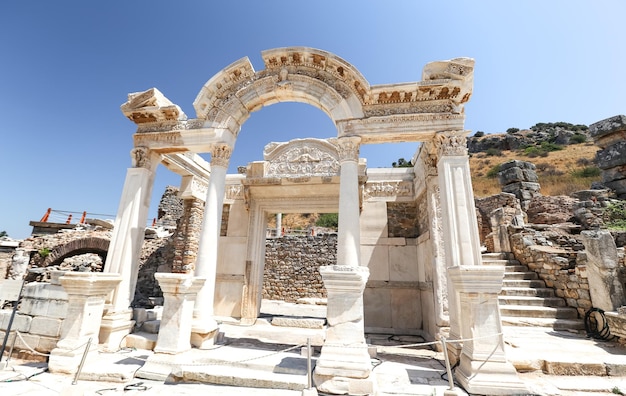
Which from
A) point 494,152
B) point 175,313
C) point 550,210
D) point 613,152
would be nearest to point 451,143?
point 175,313

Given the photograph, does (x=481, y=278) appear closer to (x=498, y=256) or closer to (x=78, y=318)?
(x=78, y=318)

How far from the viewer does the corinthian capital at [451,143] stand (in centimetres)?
509

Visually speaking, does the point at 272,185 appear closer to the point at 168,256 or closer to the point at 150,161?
the point at 150,161

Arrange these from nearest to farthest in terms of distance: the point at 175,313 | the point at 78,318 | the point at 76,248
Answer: the point at 175,313 < the point at 78,318 < the point at 76,248

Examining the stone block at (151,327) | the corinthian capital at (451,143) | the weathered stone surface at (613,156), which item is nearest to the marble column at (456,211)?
the corinthian capital at (451,143)

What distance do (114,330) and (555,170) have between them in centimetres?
3922

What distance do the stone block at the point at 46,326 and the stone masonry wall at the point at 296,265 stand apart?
10.7 metres

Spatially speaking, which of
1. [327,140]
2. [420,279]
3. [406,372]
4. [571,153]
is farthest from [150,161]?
[571,153]

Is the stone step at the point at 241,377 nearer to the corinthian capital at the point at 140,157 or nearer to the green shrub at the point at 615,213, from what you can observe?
the corinthian capital at the point at 140,157

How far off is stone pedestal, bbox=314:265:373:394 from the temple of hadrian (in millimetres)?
15

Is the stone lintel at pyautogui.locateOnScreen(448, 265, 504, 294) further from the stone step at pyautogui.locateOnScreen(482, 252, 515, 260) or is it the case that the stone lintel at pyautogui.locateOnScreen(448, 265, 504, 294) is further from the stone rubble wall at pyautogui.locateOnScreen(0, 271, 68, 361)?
the stone rubble wall at pyautogui.locateOnScreen(0, 271, 68, 361)

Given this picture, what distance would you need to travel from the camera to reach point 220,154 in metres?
5.84

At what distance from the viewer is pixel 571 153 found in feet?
113

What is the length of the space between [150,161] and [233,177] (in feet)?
8.55
